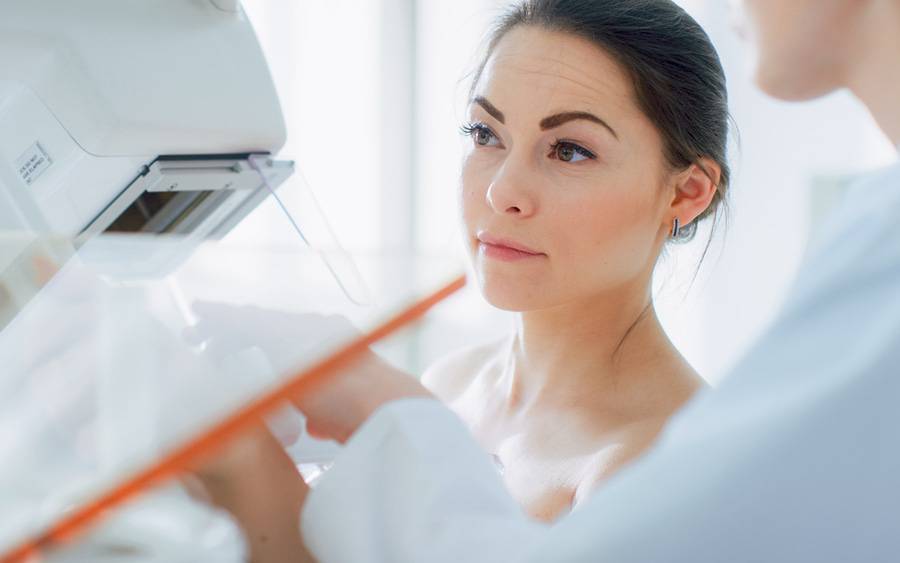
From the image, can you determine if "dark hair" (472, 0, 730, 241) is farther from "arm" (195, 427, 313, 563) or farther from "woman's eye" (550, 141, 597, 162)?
"arm" (195, 427, 313, 563)

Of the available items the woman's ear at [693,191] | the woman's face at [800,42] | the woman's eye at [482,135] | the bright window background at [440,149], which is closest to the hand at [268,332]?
the woman's face at [800,42]

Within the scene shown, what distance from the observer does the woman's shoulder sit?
166cm

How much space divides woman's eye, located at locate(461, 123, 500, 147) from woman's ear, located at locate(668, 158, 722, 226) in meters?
0.24

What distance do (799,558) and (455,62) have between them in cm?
331

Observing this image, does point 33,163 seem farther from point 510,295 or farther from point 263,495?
point 510,295

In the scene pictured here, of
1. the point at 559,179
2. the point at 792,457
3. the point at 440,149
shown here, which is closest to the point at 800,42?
the point at 792,457

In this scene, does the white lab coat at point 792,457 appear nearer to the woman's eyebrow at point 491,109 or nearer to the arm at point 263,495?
the arm at point 263,495

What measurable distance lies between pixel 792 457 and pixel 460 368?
3.70 feet

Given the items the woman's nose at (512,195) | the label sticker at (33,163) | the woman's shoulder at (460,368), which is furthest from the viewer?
the woman's shoulder at (460,368)

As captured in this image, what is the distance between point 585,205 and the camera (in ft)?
4.23

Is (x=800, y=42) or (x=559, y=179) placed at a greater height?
(x=800, y=42)

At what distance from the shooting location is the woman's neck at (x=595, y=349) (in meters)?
1.38

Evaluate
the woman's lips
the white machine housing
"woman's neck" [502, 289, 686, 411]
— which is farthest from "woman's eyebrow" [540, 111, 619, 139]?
the white machine housing

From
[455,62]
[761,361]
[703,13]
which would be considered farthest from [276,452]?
[455,62]
